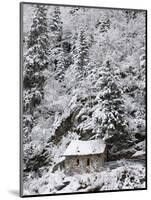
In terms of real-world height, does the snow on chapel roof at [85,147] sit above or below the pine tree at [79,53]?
below

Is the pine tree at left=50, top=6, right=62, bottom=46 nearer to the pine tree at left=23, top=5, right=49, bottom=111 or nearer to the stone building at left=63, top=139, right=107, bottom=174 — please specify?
the pine tree at left=23, top=5, right=49, bottom=111

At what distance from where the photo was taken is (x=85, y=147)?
6.26 meters

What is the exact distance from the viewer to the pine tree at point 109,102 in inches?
247

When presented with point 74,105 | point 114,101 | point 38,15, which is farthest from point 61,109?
point 38,15

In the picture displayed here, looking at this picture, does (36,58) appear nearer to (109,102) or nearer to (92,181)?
(109,102)

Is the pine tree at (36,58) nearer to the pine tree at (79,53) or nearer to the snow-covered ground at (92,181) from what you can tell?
the pine tree at (79,53)

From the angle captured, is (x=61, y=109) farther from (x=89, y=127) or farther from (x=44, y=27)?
(x=44, y=27)

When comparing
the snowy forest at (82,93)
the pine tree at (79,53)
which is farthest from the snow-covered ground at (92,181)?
the pine tree at (79,53)

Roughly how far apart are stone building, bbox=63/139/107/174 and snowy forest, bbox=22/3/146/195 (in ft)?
0.17

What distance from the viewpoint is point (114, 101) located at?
6.33 metres

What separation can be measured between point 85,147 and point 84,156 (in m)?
0.09

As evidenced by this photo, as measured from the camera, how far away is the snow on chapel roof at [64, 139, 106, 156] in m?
6.20

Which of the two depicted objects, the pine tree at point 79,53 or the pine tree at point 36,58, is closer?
the pine tree at point 36,58

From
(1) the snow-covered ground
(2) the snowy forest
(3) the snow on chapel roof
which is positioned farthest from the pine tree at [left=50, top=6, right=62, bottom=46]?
(1) the snow-covered ground
